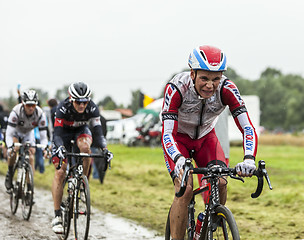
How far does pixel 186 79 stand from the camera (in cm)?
483

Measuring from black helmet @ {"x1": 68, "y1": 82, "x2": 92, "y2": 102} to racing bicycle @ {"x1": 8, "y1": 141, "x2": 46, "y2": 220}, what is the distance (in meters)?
2.06

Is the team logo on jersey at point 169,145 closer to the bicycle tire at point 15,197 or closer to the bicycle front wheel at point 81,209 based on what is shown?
the bicycle front wheel at point 81,209

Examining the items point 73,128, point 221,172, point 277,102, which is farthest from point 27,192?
point 277,102

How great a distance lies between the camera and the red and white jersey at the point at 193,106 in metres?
4.62

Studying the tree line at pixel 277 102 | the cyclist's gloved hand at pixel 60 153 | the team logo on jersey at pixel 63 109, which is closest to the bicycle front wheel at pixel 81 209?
the cyclist's gloved hand at pixel 60 153

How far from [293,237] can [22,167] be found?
187 inches

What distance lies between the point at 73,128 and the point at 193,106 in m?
3.18

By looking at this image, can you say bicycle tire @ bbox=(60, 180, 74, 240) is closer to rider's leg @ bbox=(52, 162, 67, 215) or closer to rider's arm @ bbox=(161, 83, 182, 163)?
rider's leg @ bbox=(52, 162, 67, 215)

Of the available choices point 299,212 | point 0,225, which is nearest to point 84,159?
point 0,225

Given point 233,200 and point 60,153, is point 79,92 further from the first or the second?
point 233,200

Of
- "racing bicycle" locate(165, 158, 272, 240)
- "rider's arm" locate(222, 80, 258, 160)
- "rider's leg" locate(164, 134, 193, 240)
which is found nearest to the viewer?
"racing bicycle" locate(165, 158, 272, 240)

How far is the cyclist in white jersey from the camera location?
8977 millimetres

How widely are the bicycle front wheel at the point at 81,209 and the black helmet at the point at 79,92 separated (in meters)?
1.11

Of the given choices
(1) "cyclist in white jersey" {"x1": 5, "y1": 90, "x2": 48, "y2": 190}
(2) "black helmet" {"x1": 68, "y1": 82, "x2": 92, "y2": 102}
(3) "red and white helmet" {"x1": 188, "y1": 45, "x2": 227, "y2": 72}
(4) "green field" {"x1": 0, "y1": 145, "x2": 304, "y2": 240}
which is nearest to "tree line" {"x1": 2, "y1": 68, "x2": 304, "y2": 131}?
(4) "green field" {"x1": 0, "y1": 145, "x2": 304, "y2": 240}
